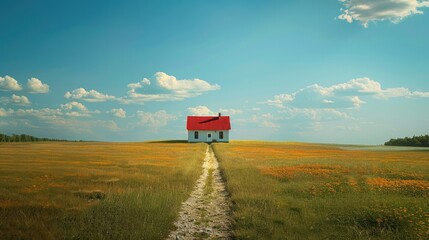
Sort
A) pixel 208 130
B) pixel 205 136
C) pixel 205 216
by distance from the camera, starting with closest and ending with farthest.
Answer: pixel 205 216
pixel 208 130
pixel 205 136

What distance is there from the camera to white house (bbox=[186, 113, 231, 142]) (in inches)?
3709

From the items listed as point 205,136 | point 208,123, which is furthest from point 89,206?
point 208,123

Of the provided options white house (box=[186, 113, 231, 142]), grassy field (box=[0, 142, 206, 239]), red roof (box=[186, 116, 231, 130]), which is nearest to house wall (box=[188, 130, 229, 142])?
white house (box=[186, 113, 231, 142])

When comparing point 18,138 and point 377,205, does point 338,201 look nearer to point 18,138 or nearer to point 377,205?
point 377,205

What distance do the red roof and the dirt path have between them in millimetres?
72943

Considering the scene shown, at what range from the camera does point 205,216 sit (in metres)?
14.2

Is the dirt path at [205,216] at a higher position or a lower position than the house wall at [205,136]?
lower

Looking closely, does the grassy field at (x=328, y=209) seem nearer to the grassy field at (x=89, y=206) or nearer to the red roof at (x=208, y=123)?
the grassy field at (x=89, y=206)

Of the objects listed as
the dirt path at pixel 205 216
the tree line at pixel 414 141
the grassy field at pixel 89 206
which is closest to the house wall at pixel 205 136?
the tree line at pixel 414 141

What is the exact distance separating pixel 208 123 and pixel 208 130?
2.91 m

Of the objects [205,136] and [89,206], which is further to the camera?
[205,136]

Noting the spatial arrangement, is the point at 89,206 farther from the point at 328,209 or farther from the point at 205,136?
the point at 205,136

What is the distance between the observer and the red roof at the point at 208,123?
310 ft

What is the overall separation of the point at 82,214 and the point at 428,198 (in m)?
16.5
